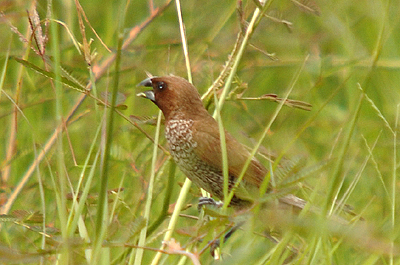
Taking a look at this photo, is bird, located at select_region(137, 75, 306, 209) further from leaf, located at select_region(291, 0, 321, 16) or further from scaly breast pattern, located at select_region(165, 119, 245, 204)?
leaf, located at select_region(291, 0, 321, 16)

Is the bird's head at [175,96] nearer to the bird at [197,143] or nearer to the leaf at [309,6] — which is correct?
the bird at [197,143]

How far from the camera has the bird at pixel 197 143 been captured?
240cm

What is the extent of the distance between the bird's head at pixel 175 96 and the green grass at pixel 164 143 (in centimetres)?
9

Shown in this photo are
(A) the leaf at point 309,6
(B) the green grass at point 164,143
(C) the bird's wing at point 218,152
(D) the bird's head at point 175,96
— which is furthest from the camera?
(D) the bird's head at point 175,96

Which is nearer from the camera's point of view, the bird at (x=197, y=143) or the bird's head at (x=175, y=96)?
the bird at (x=197, y=143)

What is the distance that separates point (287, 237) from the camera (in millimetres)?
1466

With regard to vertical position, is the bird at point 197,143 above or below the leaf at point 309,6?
below

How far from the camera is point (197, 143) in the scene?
2488mm

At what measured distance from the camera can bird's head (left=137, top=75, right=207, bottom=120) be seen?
2633 millimetres

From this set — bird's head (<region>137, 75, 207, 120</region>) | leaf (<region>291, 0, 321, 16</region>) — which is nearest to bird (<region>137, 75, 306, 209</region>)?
bird's head (<region>137, 75, 207, 120</region>)

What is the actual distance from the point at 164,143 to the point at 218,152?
2.14ft

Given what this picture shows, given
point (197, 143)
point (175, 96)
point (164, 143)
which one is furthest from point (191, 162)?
point (164, 143)

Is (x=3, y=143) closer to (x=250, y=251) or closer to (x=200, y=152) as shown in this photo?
(x=200, y=152)

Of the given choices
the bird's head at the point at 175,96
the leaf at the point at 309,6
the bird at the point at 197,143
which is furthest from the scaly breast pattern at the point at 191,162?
the leaf at the point at 309,6
